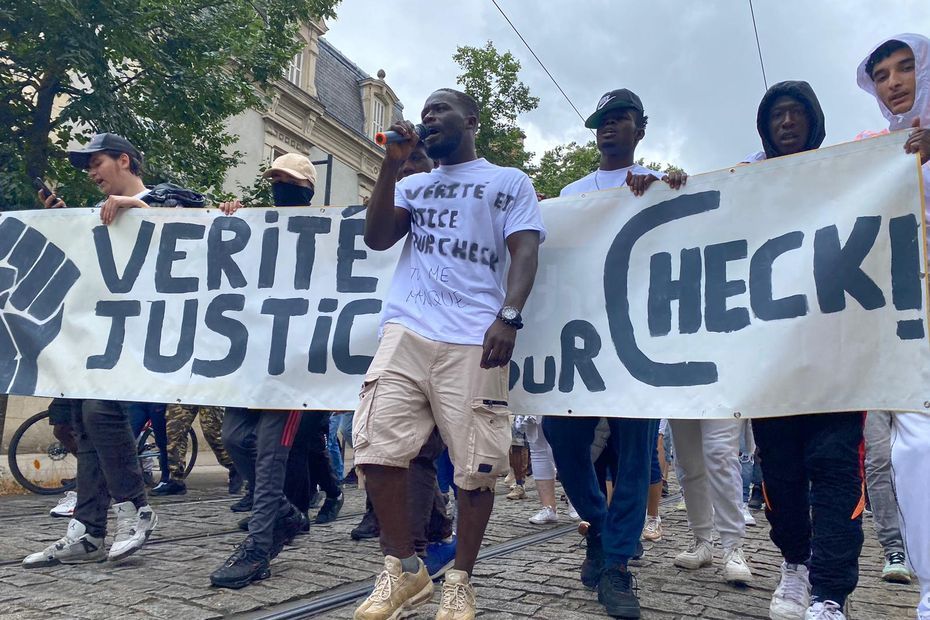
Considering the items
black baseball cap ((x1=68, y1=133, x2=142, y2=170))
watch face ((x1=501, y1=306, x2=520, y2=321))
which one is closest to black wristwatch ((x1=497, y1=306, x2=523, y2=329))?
watch face ((x1=501, y1=306, x2=520, y2=321))

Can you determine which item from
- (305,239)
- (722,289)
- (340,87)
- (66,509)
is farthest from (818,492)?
(340,87)

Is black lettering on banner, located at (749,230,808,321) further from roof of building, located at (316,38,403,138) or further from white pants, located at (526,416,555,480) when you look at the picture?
roof of building, located at (316,38,403,138)

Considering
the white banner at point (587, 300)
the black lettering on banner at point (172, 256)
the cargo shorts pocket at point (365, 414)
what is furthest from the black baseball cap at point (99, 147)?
the cargo shorts pocket at point (365, 414)

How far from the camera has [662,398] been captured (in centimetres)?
321

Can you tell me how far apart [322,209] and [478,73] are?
55.5 feet

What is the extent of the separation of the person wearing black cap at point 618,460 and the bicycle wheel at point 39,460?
506 centimetres

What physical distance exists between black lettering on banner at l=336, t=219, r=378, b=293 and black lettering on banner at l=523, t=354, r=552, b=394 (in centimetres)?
92

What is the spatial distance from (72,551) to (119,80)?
20.6 ft

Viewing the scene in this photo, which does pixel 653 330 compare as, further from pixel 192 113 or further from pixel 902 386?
pixel 192 113

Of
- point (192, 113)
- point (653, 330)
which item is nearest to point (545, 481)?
point (653, 330)

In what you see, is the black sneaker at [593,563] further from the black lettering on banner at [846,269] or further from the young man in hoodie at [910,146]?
the black lettering on banner at [846,269]

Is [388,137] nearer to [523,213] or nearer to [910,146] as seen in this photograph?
[523,213]

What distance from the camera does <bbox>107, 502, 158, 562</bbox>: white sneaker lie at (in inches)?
140

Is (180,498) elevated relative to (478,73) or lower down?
lower down
